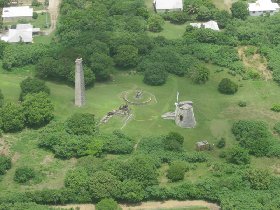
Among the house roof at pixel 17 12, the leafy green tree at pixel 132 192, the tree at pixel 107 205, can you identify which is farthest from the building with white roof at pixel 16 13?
the tree at pixel 107 205

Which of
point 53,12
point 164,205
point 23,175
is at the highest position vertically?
point 53,12

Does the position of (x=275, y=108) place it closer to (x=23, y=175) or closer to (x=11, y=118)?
(x=11, y=118)

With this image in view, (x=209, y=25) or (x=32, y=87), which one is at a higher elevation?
(x=209, y=25)

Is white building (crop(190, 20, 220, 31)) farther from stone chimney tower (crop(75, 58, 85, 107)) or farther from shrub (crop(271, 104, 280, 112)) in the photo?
stone chimney tower (crop(75, 58, 85, 107))

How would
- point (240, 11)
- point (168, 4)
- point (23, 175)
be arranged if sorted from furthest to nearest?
point (168, 4), point (240, 11), point (23, 175)

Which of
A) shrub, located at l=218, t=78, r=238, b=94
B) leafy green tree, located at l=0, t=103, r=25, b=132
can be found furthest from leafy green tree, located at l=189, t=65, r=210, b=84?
leafy green tree, located at l=0, t=103, r=25, b=132

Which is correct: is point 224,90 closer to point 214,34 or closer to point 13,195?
point 214,34

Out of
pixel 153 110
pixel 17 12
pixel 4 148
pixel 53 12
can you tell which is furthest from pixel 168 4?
pixel 4 148

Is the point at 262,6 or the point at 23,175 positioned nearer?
the point at 23,175
